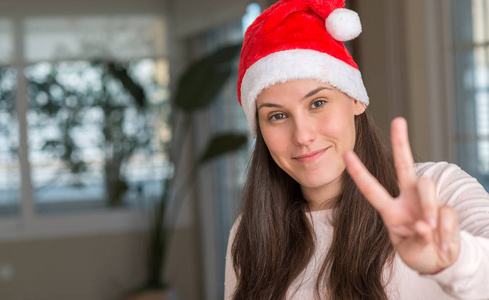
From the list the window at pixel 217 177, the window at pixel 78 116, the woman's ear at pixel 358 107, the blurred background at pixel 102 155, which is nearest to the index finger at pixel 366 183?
the woman's ear at pixel 358 107

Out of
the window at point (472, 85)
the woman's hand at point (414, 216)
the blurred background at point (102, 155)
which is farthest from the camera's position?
the blurred background at point (102, 155)

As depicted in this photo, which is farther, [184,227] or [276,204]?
[184,227]

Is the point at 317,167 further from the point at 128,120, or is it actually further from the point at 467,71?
the point at 128,120

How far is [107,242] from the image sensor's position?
5.40 m

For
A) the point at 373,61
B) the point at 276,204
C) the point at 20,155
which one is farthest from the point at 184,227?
the point at 276,204

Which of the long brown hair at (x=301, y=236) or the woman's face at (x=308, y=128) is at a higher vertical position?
the woman's face at (x=308, y=128)

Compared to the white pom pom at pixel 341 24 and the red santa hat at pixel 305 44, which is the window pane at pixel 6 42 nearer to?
the red santa hat at pixel 305 44

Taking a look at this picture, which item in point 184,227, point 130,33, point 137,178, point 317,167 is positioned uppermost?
point 130,33

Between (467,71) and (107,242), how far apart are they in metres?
3.70

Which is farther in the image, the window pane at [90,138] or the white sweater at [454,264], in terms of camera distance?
the window pane at [90,138]

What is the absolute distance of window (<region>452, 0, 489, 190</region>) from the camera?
8.25 ft

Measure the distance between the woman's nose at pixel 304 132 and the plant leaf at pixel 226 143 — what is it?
297cm

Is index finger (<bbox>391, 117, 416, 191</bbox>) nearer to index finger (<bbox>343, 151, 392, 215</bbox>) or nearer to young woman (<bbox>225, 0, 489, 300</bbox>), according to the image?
index finger (<bbox>343, 151, 392, 215</bbox>)

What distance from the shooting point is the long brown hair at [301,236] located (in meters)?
1.29
